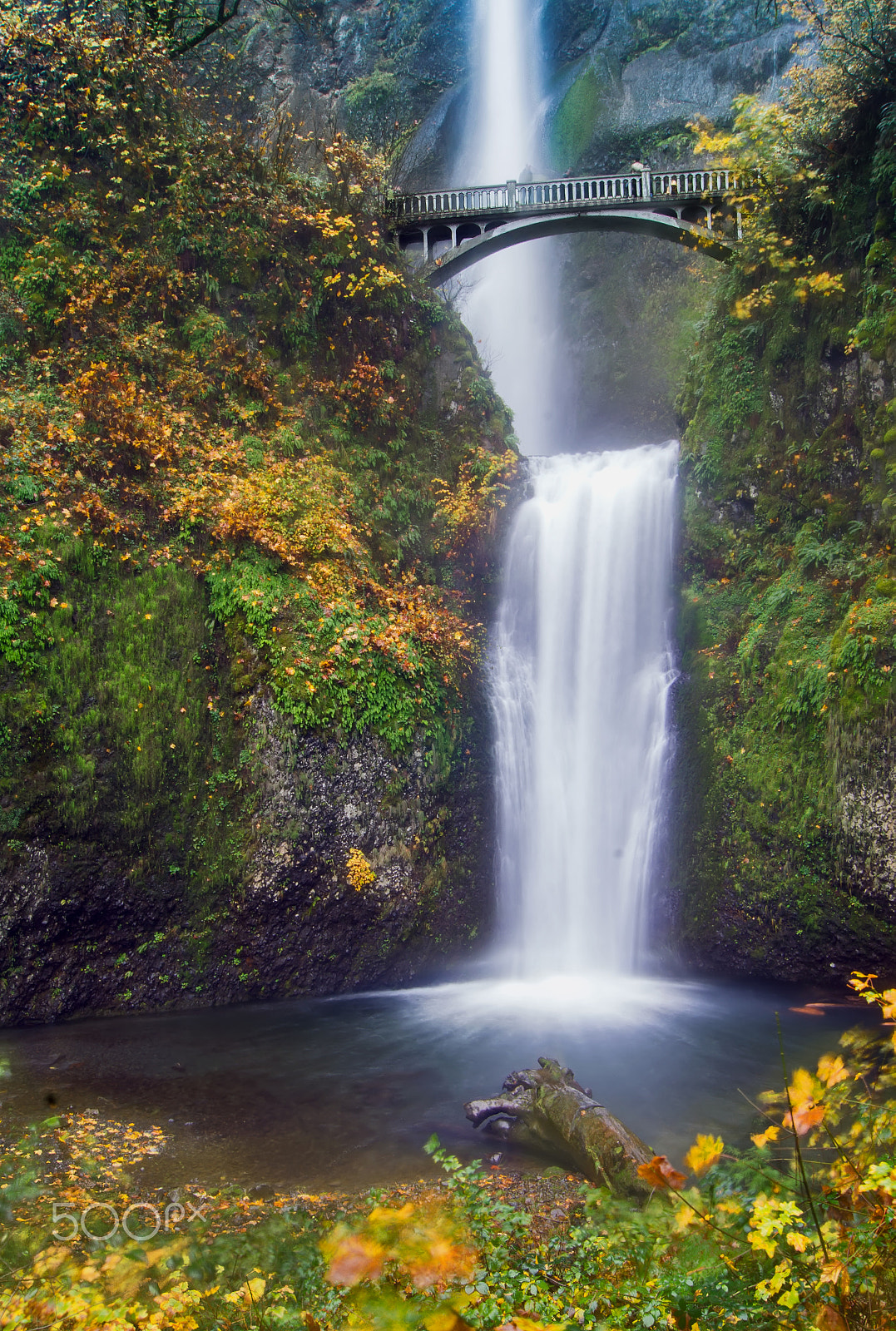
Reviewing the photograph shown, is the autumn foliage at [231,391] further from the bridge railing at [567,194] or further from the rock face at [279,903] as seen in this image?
the bridge railing at [567,194]

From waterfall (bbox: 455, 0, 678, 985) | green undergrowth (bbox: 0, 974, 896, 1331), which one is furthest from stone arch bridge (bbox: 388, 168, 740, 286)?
green undergrowth (bbox: 0, 974, 896, 1331)

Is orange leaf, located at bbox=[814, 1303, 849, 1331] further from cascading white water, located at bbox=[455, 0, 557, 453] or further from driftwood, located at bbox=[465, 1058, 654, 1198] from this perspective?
cascading white water, located at bbox=[455, 0, 557, 453]

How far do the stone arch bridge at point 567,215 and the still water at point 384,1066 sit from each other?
1292 centimetres

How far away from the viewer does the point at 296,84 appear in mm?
Result: 20734

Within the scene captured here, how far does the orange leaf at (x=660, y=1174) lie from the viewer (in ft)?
6.84

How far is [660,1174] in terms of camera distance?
6.97 ft

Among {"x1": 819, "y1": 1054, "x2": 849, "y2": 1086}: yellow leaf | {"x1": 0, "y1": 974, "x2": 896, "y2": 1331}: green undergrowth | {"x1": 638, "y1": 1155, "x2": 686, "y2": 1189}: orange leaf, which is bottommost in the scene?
{"x1": 0, "y1": 974, "x2": 896, "y2": 1331}: green undergrowth

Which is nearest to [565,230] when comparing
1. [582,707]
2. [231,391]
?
[231,391]

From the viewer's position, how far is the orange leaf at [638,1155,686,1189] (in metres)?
2.08

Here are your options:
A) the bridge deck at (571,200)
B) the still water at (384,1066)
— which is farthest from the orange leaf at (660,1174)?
the bridge deck at (571,200)

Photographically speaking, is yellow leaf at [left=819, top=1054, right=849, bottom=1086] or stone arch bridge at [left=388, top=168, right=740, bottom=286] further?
stone arch bridge at [left=388, top=168, right=740, bottom=286]

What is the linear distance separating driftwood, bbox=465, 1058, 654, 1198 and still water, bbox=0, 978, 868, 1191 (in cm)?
20

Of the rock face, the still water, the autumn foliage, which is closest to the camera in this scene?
the still water

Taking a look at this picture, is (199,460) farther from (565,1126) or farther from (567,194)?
(567,194)
